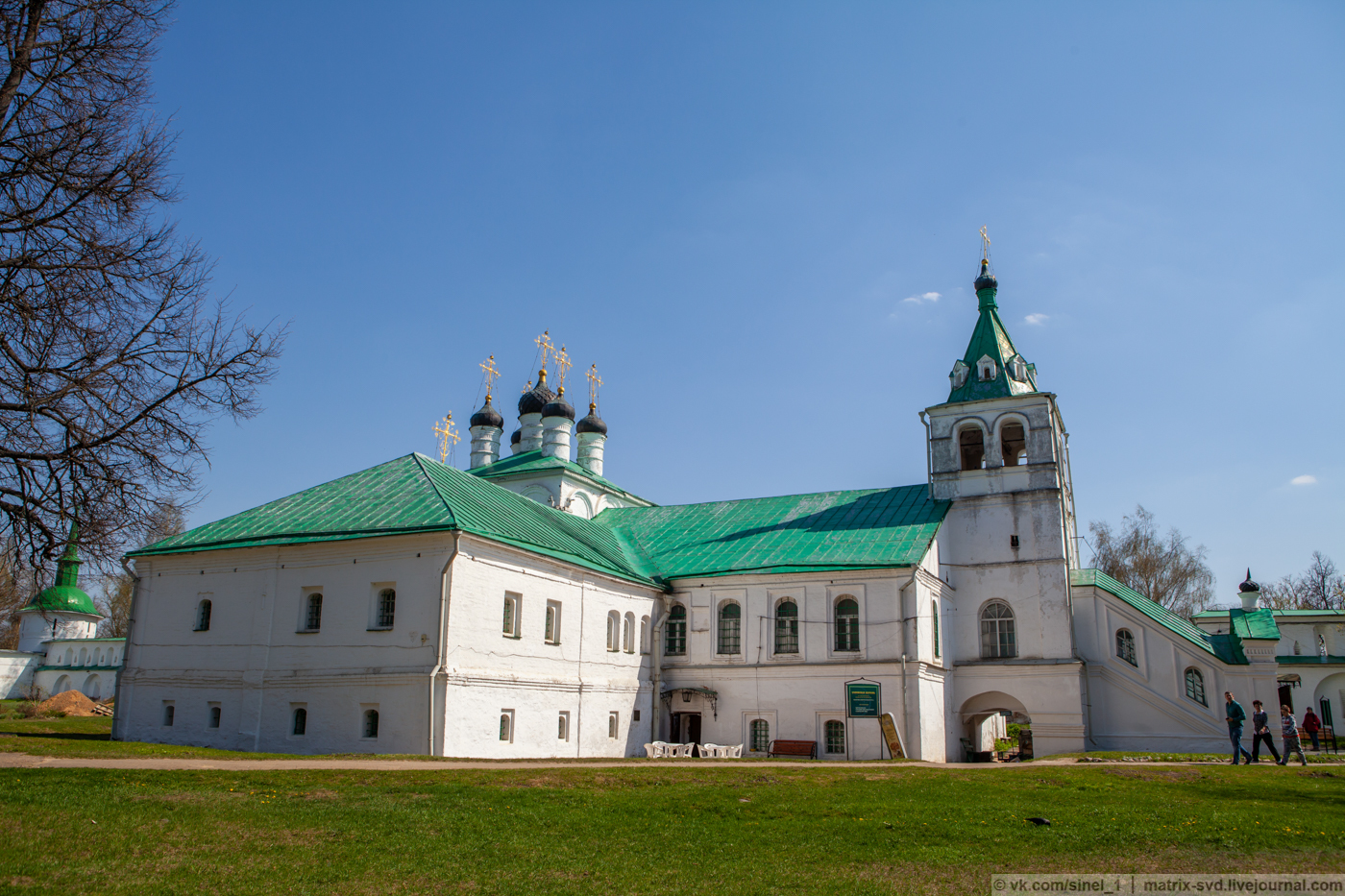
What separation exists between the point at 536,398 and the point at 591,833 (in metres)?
32.5

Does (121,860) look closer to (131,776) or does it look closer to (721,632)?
(131,776)

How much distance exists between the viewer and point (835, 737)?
26.5 m

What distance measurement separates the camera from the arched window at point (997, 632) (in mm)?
30062

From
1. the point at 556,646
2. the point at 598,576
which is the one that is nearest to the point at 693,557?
the point at 598,576

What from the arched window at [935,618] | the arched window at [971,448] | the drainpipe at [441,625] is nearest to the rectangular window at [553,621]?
the drainpipe at [441,625]

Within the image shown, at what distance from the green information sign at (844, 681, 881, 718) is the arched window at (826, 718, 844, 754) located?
64cm

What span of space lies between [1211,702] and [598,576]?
1834cm

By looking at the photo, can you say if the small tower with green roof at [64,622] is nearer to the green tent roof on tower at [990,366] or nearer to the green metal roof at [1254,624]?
the green tent roof on tower at [990,366]

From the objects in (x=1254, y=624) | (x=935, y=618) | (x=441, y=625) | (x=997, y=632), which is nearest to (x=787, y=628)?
(x=935, y=618)

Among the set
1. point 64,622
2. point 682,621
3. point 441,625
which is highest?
point 64,622

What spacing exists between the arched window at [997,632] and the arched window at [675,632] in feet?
31.5

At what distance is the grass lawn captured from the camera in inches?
320

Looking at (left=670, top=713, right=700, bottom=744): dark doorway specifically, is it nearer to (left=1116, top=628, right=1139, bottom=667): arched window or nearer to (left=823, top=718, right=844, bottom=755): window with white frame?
(left=823, top=718, right=844, bottom=755): window with white frame

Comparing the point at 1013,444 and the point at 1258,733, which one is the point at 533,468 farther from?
the point at 1258,733
